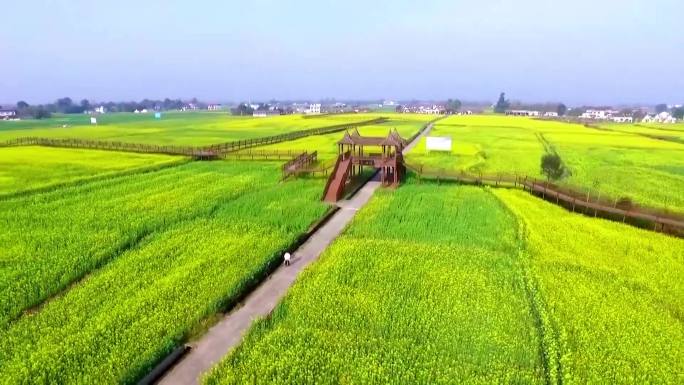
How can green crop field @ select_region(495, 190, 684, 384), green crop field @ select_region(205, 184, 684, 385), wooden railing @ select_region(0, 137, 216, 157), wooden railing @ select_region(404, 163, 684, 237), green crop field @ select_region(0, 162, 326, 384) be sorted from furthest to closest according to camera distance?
wooden railing @ select_region(0, 137, 216, 157) < wooden railing @ select_region(404, 163, 684, 237) < green crop field @ select_region(0, 162, 326, 384) < green crop field @ select_region(495, 190, 684, 384) < green crop field @ select_region(205, 184, 684, 385)

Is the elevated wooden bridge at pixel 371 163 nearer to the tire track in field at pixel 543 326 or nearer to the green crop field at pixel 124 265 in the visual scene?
the green crop field at pixel 124 265

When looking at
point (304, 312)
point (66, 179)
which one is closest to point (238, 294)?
point (304, 312)

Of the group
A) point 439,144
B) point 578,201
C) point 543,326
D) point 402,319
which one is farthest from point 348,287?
point 439,144

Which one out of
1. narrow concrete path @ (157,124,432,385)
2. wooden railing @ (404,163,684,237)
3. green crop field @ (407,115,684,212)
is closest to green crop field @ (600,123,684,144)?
green crop field @ (407,115,684,212)

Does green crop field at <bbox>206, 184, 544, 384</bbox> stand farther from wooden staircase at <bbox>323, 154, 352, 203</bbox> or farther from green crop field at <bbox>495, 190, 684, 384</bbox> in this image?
wooden staircase at <bbox>323, 154, 352, 203</bbox>

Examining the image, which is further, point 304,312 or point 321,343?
point 304,312

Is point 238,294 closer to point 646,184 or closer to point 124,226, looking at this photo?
point 124,226
